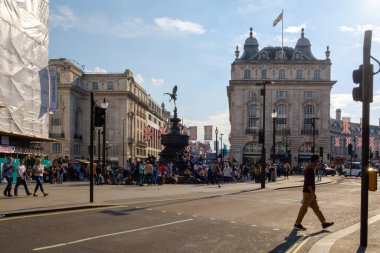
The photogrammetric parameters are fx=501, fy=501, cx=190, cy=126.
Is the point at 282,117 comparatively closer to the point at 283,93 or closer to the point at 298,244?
the point at 283,93

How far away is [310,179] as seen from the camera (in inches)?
498

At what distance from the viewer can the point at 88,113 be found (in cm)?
9756

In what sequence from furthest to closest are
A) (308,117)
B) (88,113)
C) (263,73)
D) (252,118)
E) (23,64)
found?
(252,118), (308,117), (263,73), (88,113), (23,64)

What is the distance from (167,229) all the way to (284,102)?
89881 mm

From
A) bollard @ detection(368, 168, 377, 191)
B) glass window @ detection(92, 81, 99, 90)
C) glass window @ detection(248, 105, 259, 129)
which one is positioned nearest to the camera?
bollard @ detection(368, 168, 377, 191)

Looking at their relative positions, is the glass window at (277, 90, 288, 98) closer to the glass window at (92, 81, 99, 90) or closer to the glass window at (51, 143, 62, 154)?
the glass window at (92, 81, 99, 90)

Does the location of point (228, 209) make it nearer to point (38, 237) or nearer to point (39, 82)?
point (38, 237)

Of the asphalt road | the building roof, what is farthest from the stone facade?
the asphalt road

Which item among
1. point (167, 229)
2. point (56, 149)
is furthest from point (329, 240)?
point (56, 149)

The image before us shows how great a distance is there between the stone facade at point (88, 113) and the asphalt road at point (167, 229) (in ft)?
231

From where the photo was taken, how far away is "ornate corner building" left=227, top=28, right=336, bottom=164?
97938mm

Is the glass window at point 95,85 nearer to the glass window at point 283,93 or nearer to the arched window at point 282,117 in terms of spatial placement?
the glass window at point 283,93

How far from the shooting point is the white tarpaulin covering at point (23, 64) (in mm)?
35750

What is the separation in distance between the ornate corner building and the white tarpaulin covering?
196ft
